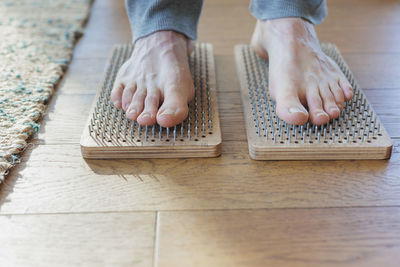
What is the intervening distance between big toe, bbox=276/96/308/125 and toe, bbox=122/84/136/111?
307mm

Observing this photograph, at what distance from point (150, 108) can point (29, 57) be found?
1.58 feet

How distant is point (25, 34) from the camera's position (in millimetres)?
1262

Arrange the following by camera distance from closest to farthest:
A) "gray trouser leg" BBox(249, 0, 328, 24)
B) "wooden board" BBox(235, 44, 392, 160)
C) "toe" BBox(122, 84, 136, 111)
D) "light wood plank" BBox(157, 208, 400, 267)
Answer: "light wood plank" BBox(157, 208, 400, 267), "wooden board" BBox(235, 44, 392, 160), "toe" BBox(122, 84, 136, 111), "gray trouser leg" BBox(249, 0, 328, 24)

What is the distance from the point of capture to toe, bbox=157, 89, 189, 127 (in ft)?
2.67

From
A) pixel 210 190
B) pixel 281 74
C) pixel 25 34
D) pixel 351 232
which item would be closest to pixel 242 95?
pixel 281 74

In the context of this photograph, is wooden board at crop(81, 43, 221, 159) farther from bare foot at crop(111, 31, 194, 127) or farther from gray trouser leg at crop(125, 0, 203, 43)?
gray trouser leg at crop(125, 0, 203, 43)

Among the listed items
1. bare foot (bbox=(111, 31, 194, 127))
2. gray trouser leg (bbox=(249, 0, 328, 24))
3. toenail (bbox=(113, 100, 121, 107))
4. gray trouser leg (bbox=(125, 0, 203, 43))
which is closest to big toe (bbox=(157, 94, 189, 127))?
bare foot (bbox=(111, 31, 194, 127))

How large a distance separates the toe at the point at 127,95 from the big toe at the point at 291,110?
31 centimetres

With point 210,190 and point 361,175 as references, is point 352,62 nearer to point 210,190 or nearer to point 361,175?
point 361,175

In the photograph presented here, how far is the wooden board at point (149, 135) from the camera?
79cm

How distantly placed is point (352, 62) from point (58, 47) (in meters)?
0.82

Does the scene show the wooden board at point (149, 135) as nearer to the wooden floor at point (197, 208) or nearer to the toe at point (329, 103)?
the wooden floor at point (197, 208)

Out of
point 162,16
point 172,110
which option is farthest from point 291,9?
point 172,110

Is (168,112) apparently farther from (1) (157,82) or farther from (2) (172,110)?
(1) (157,82)
